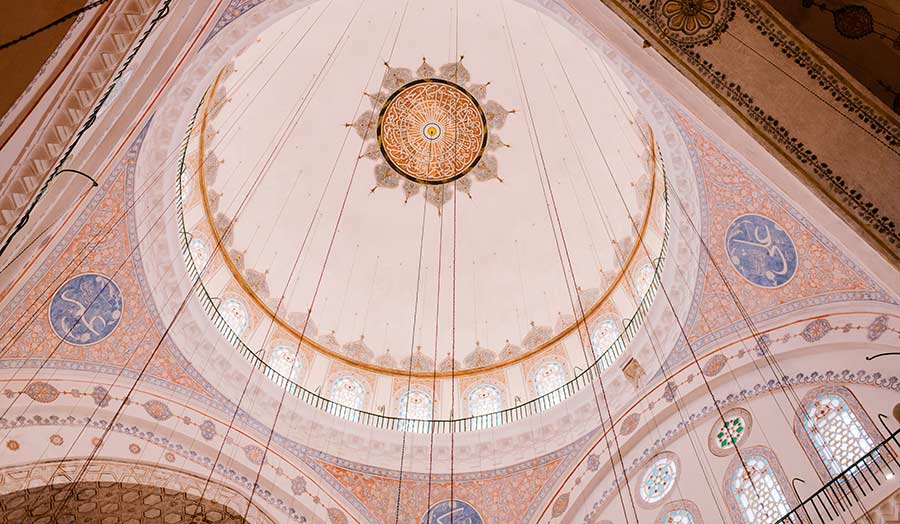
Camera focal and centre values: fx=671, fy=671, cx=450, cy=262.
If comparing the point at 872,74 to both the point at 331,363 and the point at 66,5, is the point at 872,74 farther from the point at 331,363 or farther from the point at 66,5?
the point at 331,363

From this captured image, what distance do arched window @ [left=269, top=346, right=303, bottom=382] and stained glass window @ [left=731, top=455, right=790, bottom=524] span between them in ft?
19.6

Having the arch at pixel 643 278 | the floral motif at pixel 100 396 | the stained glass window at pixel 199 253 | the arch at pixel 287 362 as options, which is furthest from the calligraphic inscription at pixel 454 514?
the stained glass window at pixel 199 253

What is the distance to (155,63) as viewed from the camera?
5480 mm

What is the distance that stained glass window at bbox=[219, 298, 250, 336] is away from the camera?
9.41 meters

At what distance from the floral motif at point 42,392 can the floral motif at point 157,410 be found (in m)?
0.99

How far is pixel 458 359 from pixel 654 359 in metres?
3.55

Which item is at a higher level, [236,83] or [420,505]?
[236,83]

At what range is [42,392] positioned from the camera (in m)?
7.38

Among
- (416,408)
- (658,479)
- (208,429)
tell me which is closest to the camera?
(658,479)

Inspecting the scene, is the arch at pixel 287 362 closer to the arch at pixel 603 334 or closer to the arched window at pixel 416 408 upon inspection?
the arched window at pixel 416 408

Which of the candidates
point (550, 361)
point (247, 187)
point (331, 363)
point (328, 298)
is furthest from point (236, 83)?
point (550, 361)

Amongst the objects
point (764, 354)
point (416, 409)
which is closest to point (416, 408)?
point (416, 409)

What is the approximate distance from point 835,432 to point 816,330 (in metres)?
1.03

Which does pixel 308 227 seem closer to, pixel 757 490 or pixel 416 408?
pixel 416 408
